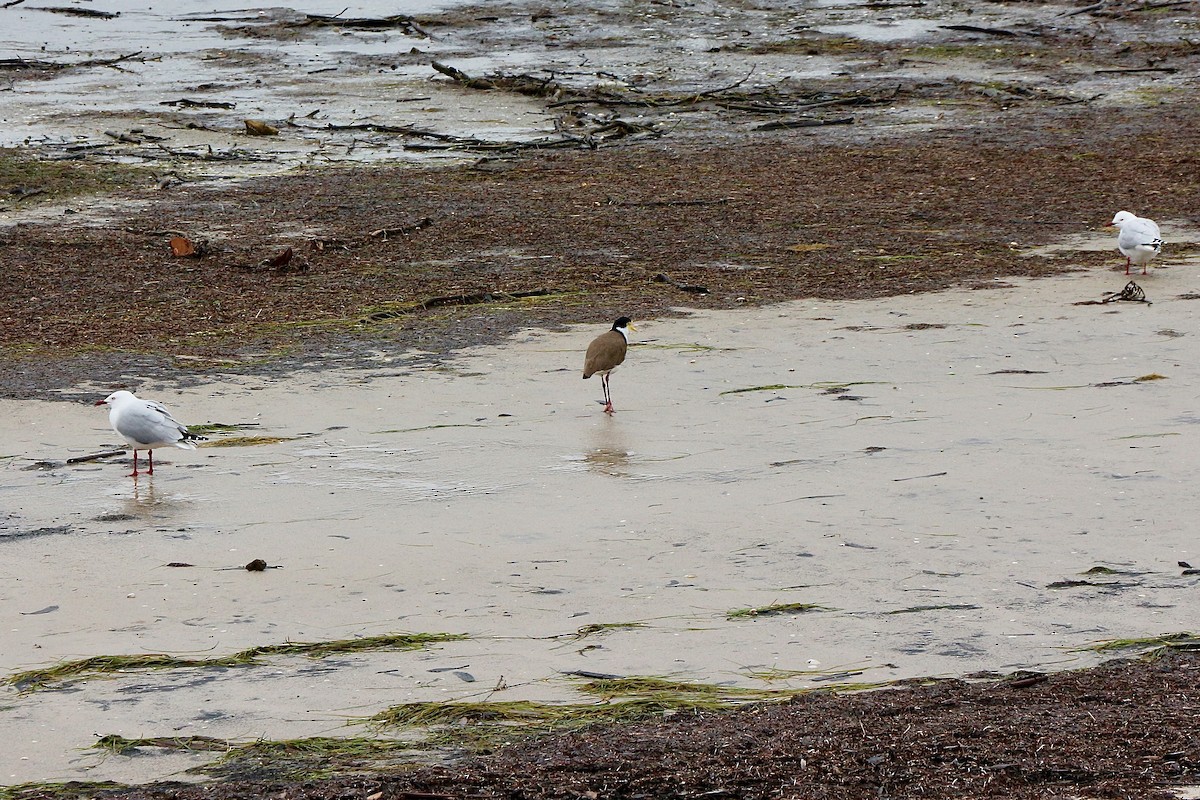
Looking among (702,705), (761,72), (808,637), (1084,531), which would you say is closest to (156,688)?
(702,705)

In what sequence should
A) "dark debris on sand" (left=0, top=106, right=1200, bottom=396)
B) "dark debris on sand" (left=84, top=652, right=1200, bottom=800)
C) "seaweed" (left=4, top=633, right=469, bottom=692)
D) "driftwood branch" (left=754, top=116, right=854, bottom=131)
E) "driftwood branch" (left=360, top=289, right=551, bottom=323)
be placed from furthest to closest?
"driftwood branch" (left=754, top=116, right=854, bottom=131), "driftwood branch" (left=360, top=289, right=551, bottom=323), "dark debris on sand" (left=0, top=106, right=1200, bottom=396), "seaweed" (left=4, top=633, right=469, bottom=692), "dark debris on sand" (left=84, top=652, right=1200, bottom=800)

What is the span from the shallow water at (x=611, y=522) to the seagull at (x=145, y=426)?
0.20 meters

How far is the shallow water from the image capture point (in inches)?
232

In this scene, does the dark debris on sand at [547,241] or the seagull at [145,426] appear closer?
the seagull at [145,426]

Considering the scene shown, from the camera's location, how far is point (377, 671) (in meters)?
5.89

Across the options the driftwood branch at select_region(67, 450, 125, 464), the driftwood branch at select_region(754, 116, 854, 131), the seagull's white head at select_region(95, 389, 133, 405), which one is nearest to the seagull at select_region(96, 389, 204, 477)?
the seagull's white head at select_region(95, 389, 133, 405)

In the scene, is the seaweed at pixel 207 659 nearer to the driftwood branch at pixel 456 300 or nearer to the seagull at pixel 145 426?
the seagull at pixel 145 426

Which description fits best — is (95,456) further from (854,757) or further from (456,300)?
(854,757)

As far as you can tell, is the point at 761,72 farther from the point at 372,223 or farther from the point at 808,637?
the point at 808,637

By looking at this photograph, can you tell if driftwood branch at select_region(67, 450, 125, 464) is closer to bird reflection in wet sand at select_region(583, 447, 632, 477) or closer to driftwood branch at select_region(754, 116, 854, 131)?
bird reflection in wet sand at select_region(583, 447, 632, 477)

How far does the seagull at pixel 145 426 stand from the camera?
835cm

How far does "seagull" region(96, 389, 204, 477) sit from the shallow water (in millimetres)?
203

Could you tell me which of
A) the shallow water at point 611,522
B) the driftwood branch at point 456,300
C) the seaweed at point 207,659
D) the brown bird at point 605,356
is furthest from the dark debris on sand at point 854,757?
the driftwood branch at point 456,300

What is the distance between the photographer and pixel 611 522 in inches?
303
